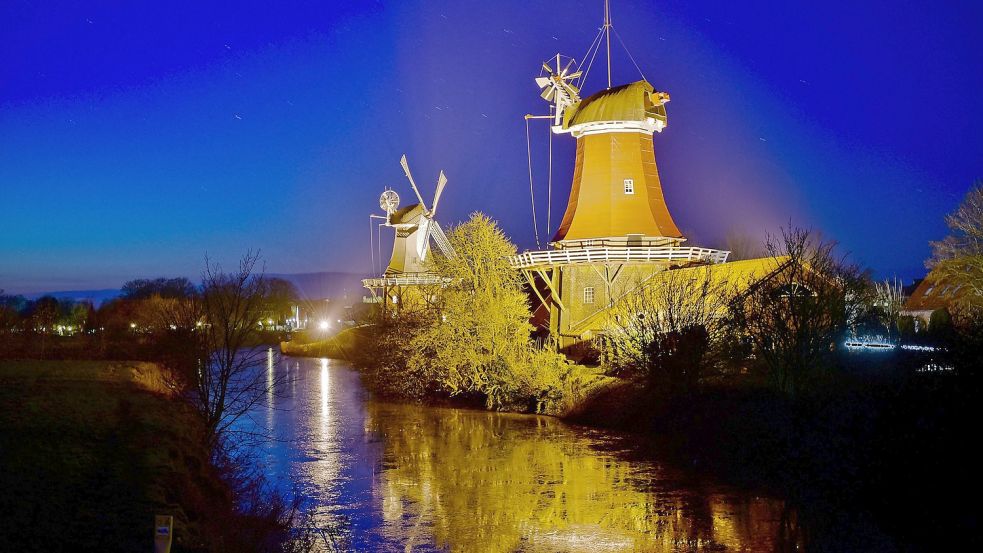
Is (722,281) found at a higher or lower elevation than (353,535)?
higher

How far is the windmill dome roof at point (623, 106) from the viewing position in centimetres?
3528

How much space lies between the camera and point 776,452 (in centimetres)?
1856

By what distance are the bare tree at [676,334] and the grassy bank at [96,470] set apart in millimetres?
12755

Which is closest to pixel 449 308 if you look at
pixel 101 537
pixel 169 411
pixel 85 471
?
pixel 169 411

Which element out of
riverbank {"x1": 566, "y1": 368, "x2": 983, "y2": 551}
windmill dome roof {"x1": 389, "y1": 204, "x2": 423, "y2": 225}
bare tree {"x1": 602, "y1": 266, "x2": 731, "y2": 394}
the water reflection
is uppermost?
windmill dome roof {"x1": 389, "y1": 204, "x2": 423, "y2": 225}

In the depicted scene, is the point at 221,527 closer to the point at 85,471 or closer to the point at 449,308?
the point at 85,471

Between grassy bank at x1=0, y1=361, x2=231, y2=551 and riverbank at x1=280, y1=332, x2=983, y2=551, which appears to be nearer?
grassy bank at x1=0, y1=361, x2=231, y2=551

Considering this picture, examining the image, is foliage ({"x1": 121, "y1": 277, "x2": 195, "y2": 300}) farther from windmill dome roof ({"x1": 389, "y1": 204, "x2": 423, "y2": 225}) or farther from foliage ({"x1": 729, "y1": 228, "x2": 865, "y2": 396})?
foliage ({"x1": 729, "y1": 228, "x2": 865, "y2": 396})

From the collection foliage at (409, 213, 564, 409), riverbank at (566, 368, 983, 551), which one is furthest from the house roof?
riverbank at (566, 368, 983, 551)

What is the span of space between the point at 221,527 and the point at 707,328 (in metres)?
15.8

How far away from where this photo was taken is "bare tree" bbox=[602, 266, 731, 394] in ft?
77.2

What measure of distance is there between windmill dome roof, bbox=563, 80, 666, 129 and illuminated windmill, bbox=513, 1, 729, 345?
4cm

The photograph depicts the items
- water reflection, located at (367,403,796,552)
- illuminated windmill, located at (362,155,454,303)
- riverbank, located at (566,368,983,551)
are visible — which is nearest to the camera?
riverbank, located at (566,368,983,551)

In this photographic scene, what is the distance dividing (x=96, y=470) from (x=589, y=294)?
2510 cm
